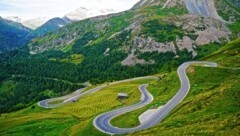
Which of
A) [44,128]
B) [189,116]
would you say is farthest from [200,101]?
[44,128]

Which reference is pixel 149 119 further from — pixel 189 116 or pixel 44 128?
pixel 44 128

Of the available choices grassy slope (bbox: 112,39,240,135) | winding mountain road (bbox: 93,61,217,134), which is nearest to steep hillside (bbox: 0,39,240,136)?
grassy slope (bbox: 112,39,240,135)

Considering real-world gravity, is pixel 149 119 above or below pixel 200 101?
below

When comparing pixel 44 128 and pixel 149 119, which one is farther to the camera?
pixel 44 128

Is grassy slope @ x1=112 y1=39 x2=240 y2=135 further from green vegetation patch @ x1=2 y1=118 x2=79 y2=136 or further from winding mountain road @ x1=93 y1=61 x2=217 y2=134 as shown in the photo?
green vegetation patch @ x1=2 y1=118 x2=79 y2=136

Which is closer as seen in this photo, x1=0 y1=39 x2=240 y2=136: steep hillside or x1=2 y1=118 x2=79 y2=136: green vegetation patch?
x1=0 y1=39 x2=240 y2=136: steep hillside

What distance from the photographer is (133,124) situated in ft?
463

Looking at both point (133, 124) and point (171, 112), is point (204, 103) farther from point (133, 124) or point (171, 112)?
point (133, 124)

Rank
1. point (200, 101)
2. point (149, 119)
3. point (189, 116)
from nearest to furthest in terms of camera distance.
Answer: point (189, 116)
point (200, 101)
point (149, 119)

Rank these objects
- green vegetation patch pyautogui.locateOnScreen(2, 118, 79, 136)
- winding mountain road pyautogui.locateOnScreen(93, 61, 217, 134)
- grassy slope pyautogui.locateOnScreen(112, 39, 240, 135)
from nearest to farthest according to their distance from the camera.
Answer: grassy slope pyautogui.locateOnScreen(112, 39, 240, 135)
winding mountain road pyautogui.locateOnScreen(93, 61, 217, 134)
green vegetation patch pyautogui.locateOnScreen(2, 118, 79, 136)

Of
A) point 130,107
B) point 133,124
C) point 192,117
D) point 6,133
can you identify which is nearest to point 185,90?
point 130,107

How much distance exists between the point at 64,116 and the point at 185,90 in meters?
64.6

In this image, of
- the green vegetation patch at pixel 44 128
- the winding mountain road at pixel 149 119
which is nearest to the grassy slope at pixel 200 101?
the winding mountain road at pixel 149 119

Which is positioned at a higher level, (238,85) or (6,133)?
(238,85)
